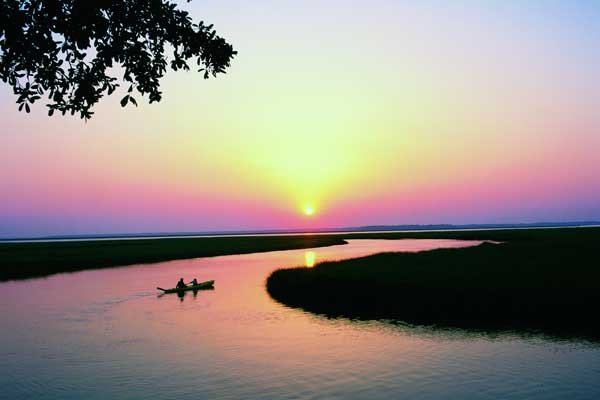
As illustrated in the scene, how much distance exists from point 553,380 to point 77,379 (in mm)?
17258

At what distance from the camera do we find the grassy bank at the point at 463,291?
27406 millimetres

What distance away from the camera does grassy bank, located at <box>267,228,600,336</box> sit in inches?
1079

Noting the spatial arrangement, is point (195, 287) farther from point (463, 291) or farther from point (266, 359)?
point (266, 359)

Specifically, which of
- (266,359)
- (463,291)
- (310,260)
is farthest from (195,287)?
(310,260)

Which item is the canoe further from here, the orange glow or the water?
the orange glow

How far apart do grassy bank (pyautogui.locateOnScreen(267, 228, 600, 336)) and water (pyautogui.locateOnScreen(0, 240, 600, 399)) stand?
260cm

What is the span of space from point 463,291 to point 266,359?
17.9 meters

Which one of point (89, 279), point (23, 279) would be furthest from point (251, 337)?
point (23, 279)

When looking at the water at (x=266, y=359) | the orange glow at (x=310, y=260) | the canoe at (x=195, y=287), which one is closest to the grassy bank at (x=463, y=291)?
the water at (x=266, y=359)

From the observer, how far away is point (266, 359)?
2188 centimetres

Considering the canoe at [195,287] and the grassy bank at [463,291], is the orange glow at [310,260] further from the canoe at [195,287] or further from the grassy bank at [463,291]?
the canoe at [195,287]

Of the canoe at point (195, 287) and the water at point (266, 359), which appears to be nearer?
the water at point (266, 359)

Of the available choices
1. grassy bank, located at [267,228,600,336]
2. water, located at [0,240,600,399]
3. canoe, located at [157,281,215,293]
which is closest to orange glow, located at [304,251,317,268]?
grassy bank, located at [267,228,600,336]

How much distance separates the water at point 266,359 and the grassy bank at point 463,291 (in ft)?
8.54
